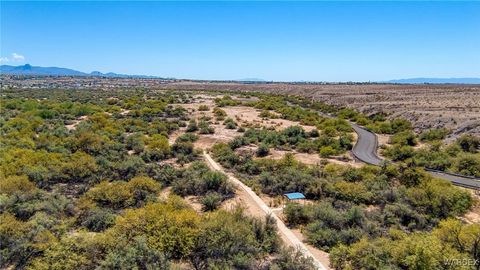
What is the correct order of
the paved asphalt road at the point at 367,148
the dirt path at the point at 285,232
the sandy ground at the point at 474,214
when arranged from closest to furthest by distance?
the dirt path at the point at 285,232 < the sandy ground at the point at 474,214 < the paved asphalt road at the point at 367,148

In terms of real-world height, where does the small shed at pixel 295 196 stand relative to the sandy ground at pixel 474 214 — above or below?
above

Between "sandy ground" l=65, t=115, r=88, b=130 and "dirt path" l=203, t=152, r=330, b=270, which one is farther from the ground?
"sandy ground" l=65, t=115, r=88, b=130

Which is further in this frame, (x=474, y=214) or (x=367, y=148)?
(x=367, y=148)

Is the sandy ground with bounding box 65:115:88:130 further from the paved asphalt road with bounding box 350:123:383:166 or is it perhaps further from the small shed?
the paved asphalt road with bounding box 350:123:383:166

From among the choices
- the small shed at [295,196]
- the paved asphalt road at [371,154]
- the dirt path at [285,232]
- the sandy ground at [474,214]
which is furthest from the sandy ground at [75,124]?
the sandy ground at [474,214]

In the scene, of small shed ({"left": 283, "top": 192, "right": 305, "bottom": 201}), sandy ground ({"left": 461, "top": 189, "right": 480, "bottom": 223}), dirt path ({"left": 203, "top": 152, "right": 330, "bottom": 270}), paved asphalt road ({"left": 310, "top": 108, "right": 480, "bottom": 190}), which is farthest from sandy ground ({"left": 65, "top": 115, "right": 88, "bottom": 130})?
sandy ground ({"left": 461, "top": 189, "right": 480, "bottom": 223})

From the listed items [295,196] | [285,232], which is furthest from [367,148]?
[285,232]

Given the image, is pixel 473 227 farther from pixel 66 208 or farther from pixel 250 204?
pixel 66 208

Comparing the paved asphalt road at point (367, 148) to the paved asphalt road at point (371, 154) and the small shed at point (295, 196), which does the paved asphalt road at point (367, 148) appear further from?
the small shed at point (295, 196)

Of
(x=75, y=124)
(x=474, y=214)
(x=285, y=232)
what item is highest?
(x=75, y=124)

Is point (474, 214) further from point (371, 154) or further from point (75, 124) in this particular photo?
point (75, 124)

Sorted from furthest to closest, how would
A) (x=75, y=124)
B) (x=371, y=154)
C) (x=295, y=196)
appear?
(x=75, y=124) → (x=371, y=154) → (x=295, y=196)
